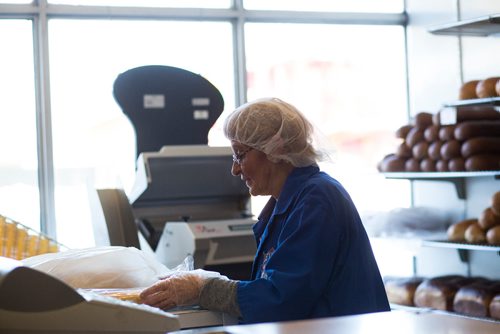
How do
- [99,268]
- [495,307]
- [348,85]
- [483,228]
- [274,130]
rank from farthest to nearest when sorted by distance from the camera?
[348,85]
[483,228]
[495,307]
[274,130]
[99,268]

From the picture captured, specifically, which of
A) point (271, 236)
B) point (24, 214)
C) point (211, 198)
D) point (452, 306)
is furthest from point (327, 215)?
point (24, 214)

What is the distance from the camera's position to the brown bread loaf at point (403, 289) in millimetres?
5152

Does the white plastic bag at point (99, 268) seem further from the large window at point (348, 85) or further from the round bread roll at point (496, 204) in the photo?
the large window at point (348, 85)

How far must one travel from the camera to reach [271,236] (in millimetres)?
2268

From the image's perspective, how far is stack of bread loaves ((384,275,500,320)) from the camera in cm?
454

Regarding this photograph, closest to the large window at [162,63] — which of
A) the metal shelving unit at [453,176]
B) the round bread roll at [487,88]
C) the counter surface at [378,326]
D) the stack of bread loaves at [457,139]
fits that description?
the metal shelving unit at [453,176]

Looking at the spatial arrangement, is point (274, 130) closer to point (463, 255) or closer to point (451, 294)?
point (451, 294)

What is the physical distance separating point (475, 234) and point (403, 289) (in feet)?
2.34

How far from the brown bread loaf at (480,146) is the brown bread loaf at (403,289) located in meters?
0.97

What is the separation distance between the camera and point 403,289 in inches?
205

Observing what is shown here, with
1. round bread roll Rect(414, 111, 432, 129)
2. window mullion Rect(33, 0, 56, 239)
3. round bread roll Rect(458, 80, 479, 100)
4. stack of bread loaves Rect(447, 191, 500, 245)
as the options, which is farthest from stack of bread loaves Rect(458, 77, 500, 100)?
window mullion Rect(33, 0, 56, 239)

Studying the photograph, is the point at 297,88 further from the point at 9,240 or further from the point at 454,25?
the point at 9,240

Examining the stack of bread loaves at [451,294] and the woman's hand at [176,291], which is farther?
the stack of bread loaves at [451,294]

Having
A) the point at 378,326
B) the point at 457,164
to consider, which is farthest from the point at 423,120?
the point at 378,326
